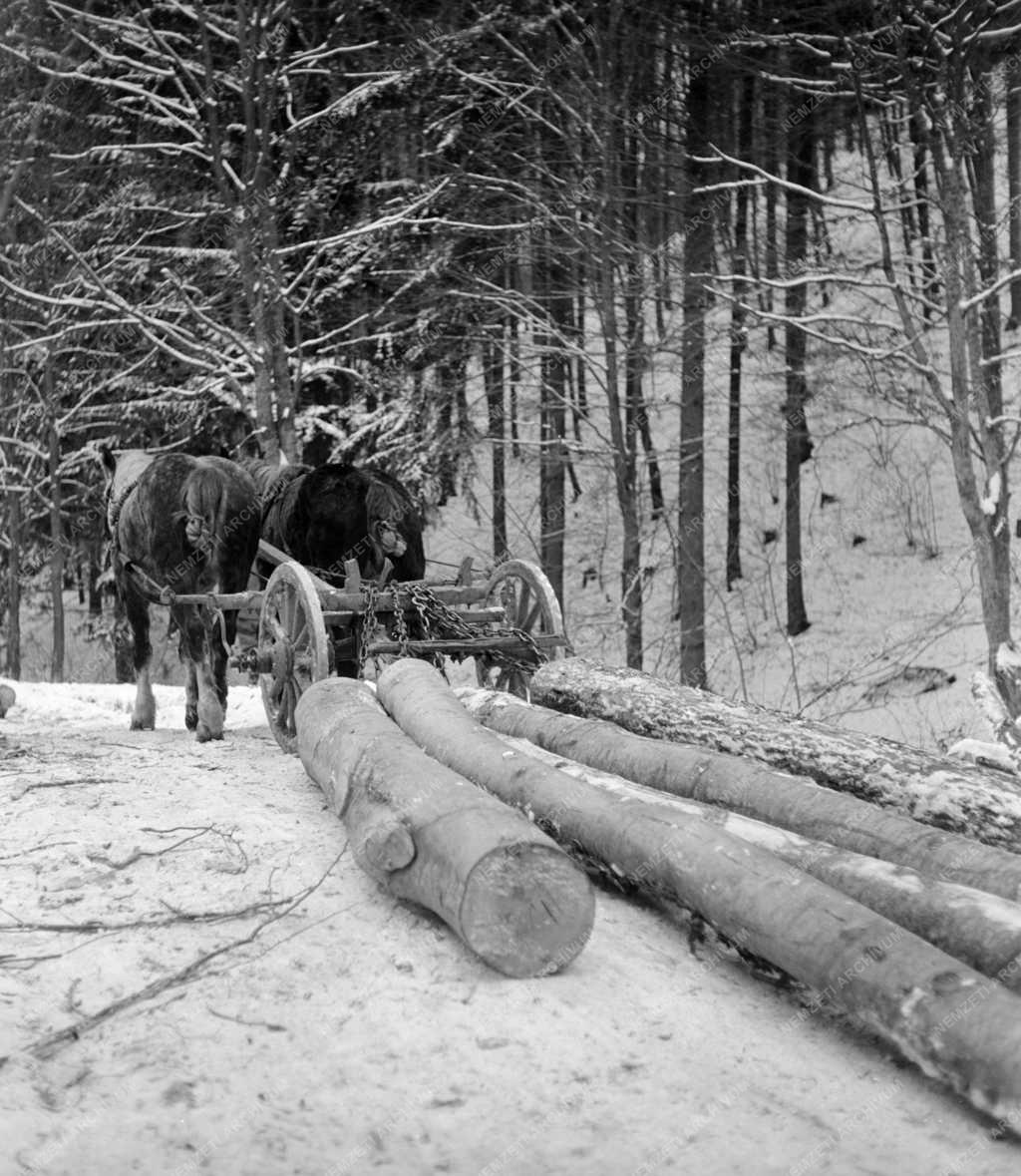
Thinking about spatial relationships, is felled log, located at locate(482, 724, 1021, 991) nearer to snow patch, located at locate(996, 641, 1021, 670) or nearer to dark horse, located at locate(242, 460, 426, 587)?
dark horse, located at locate(242, 460, 426, 587)

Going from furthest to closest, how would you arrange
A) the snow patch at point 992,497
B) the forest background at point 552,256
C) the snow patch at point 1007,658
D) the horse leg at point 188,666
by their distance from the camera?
the forest background at point 552,256
the snow patch at point 992,497
the snow patch at point 1007,658
the horse leg at point 188,666

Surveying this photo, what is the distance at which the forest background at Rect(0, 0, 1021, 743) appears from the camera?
9992 millimetres

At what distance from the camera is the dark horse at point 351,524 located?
26.3 ft

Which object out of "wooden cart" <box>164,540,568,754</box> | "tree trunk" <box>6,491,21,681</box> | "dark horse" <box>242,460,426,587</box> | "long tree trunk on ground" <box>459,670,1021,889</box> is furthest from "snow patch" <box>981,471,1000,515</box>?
"tree trunk" <box>6,491,21,681</box>

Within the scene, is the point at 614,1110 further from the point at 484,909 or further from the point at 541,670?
the point at 541,670

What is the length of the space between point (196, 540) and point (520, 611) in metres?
2.22

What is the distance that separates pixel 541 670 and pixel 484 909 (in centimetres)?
313

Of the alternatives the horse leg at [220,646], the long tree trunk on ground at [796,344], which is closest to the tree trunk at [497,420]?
the long tree trunk on ground at [796,344]

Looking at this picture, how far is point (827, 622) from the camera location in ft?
60.7

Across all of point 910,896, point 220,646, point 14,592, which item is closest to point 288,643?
point 220,646

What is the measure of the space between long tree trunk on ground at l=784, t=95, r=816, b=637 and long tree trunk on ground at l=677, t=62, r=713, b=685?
0.82 meters

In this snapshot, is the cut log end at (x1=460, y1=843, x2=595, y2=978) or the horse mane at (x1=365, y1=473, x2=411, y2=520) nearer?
the cut log end at (x1=460, y1=843, x2=595, y2=978)

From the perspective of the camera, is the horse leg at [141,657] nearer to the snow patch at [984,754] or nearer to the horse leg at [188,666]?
the horse leg at [188,666]

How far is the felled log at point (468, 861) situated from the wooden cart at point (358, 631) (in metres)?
2.26
